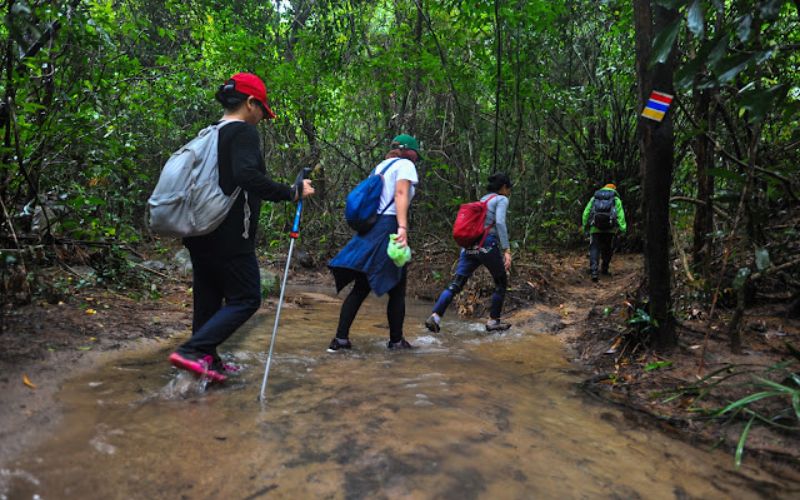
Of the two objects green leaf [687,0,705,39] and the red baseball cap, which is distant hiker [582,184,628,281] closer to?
the red baseball cap

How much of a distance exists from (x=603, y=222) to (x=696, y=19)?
26.6 feet

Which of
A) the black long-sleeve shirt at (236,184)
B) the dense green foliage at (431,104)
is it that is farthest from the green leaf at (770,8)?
the black long-sleeve shirt at (236,184)

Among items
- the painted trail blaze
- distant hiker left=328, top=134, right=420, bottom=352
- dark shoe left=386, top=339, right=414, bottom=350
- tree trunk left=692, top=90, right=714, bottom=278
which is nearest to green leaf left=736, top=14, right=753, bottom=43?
the painted trail blaze

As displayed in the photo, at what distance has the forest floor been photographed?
2.77m

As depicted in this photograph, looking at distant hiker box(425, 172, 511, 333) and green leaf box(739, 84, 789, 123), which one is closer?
green leaf box(739, 84, 789, 123)

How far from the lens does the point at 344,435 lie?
261 centimetres

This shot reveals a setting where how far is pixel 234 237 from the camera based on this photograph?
341cm

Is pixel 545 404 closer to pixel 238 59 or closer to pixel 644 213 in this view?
pixel 644 213

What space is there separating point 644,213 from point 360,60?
24.4 feet

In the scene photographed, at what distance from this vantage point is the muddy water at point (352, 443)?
2098 mm

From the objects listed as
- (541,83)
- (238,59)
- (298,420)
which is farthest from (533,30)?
(298,420)

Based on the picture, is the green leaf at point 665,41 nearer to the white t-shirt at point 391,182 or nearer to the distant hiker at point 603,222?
the white t-shirt at point 391,182

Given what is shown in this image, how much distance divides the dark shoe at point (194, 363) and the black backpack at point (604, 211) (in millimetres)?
8474

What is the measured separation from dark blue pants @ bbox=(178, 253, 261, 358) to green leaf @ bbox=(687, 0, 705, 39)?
2.81 m
